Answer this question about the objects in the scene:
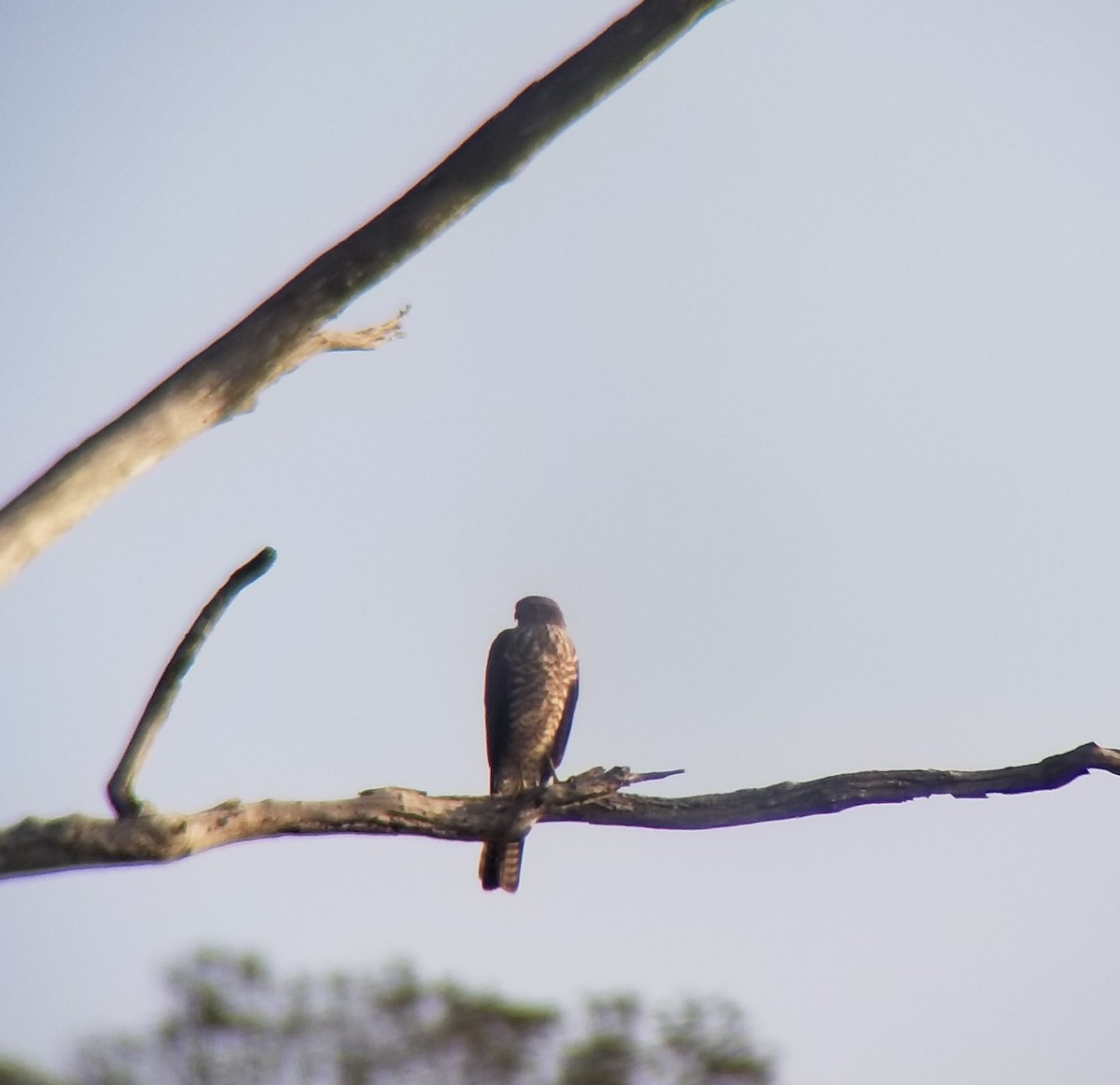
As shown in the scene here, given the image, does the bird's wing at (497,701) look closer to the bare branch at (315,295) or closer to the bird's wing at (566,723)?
the bird's wing at (566,723)

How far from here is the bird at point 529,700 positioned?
30.6 feet

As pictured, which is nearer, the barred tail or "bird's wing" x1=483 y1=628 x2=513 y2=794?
the barred tail

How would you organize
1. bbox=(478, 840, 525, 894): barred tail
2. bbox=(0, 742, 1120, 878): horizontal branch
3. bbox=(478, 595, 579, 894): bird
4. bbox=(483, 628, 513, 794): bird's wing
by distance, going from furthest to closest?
bbox=(483, 628, 513, 794): bird's wing, bbox=(478, 595, 579, 894): bird, bbox=(478, 840, 525, 894): barred tail, bbox=(0, 742, 1120, 878): horizontal branch

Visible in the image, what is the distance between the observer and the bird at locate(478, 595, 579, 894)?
9336 mm

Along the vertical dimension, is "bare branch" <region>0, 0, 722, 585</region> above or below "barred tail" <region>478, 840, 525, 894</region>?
above

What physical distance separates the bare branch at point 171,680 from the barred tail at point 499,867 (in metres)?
4.33

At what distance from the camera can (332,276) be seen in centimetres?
452

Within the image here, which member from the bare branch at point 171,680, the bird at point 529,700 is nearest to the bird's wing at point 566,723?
the bird at point 529,700

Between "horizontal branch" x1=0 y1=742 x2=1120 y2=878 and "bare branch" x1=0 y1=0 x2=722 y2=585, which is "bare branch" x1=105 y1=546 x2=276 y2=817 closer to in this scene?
"horizontal branch" x1=0 y1=742 x2=1120 y2=878

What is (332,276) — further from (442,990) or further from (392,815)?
(442,990)

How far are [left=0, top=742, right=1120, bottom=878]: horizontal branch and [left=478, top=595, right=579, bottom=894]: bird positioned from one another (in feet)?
11.3

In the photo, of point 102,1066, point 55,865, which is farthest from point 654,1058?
point 55,865

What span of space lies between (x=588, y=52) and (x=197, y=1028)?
1771cm

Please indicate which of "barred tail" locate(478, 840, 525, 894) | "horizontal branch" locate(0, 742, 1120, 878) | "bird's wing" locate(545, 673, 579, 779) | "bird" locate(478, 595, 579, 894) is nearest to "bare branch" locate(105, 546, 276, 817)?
"horizontal branch" locate(0, 742, 1120, 878)
